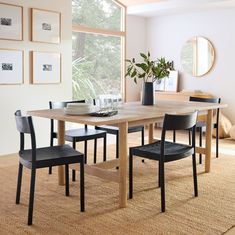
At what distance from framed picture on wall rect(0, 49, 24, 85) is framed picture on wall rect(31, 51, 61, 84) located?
0.19 metres

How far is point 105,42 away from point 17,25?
7.29 feet

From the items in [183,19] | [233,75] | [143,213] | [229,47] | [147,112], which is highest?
[183,19]

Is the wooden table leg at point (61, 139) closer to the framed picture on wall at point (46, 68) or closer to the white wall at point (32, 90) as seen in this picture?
the white wall at point (32, 90)

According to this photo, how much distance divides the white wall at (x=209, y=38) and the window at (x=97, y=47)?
0.80 metres

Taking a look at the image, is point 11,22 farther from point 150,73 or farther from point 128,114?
point 128,114

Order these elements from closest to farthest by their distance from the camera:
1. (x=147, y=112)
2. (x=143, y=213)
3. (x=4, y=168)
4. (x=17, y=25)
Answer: (x=143, y=213)
(x=147, y=112)
(x=4, y=168)
(x=17, y=25)

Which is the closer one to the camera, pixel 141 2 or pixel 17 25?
pixel 17 25

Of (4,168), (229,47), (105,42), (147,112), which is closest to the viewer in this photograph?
(147,112)

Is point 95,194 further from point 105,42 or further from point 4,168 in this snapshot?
point 105,42

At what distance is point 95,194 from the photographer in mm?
3527

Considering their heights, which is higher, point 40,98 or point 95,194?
point 40,98

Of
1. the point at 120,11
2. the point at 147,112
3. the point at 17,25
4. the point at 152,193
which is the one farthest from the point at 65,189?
the point at 120,11

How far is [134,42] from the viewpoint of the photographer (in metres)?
7.47

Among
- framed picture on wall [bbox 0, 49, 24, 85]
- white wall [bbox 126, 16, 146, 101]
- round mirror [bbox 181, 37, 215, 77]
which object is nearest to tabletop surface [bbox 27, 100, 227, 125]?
framed picture on wall [bbox 0, 49, 24, 85]
